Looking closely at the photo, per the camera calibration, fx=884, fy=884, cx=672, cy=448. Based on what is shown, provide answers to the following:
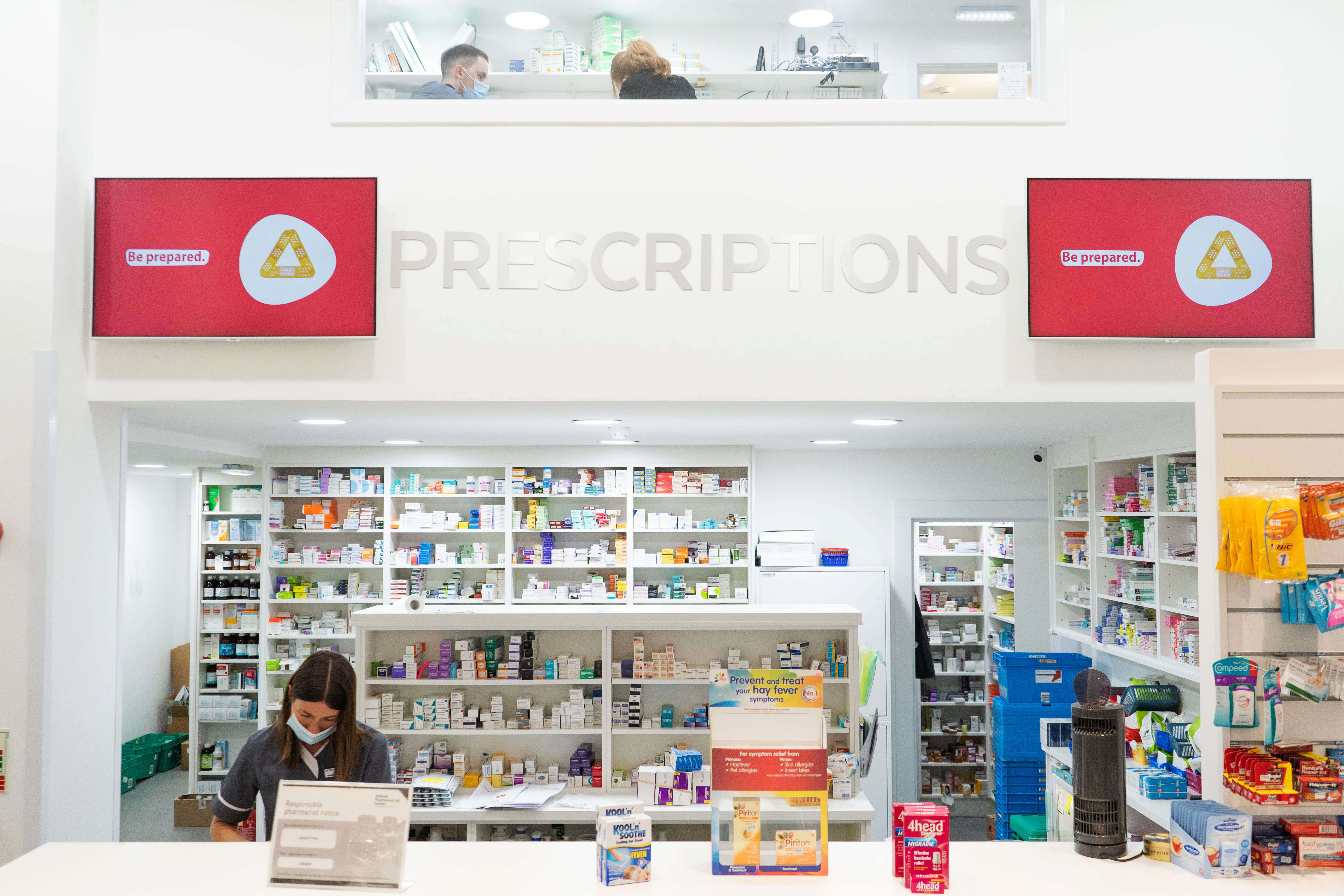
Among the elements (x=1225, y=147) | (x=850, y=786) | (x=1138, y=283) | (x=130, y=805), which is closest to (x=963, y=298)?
(x=1138, y=283)

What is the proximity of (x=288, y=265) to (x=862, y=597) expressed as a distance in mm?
4463

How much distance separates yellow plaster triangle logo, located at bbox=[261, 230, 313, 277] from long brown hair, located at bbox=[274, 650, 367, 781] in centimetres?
159

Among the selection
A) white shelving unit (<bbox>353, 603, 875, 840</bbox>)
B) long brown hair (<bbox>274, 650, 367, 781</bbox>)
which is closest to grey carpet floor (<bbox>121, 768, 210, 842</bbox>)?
white shelving unit (<bbox>353, 603, 875, 840</bbox>)

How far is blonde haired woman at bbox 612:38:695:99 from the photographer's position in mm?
3947

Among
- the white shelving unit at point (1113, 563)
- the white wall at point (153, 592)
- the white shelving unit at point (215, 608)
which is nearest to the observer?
the white shelving unit at point (1113, 563)

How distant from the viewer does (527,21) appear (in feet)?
14.0

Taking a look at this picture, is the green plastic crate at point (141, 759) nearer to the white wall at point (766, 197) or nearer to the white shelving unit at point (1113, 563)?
the white wall at point (766, 197)

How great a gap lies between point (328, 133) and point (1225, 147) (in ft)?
12.6

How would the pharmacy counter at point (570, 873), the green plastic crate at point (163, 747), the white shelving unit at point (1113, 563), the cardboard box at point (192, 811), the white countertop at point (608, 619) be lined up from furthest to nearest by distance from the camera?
the green plastic crate at point (163, 747)
the cardboard box at point (192, 811)
the white shelving unit at point (1113, 563)
the white countertop at point (608, 619)
the pharmacy counter at point (570, 873)

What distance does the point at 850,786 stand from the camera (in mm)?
4324

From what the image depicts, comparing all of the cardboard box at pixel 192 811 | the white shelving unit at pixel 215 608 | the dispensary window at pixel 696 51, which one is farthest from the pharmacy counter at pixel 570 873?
the white shelving unit at pixel 215 608

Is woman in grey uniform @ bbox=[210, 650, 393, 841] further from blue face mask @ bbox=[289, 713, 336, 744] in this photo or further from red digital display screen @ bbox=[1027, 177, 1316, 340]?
red digital display screen @ bbox=[1027, 177, 1316, 340]

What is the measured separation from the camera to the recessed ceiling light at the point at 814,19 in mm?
4277

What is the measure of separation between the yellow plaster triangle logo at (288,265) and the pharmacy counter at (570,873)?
2.19m
